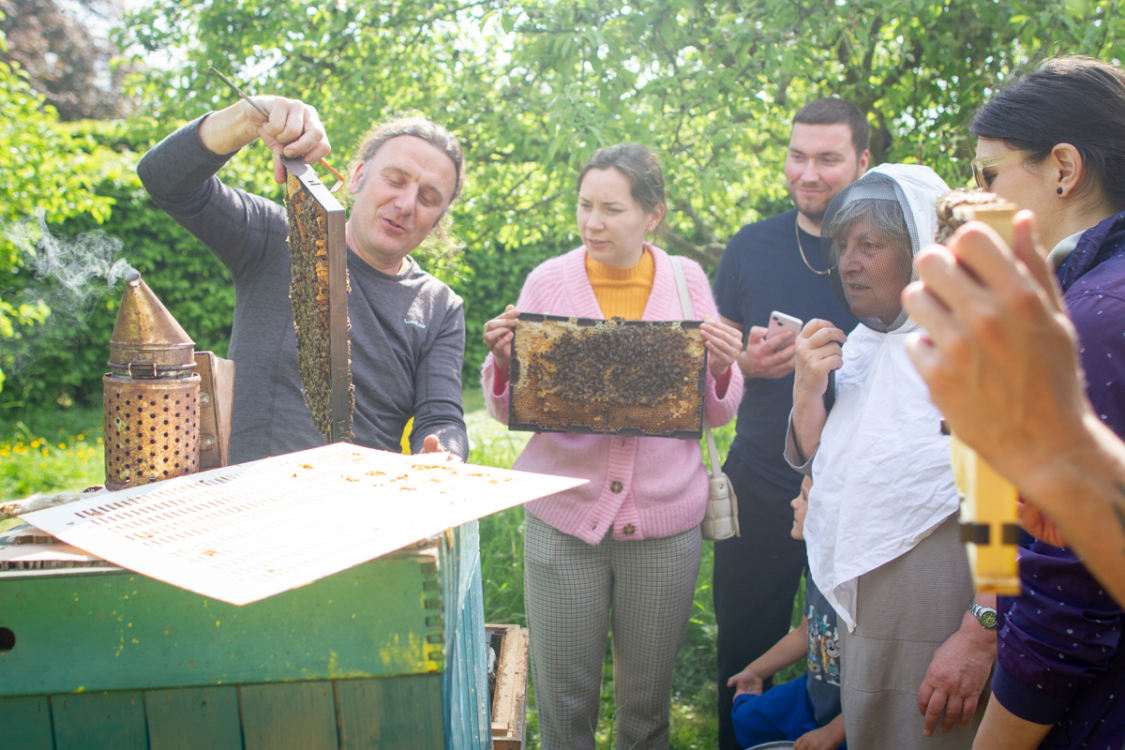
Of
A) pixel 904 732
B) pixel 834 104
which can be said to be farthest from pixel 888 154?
pixel 904 732

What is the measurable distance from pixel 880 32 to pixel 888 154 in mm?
723

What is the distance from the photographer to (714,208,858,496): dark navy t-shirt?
3084mm

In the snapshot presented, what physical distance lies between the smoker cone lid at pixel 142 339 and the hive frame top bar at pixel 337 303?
332 mm

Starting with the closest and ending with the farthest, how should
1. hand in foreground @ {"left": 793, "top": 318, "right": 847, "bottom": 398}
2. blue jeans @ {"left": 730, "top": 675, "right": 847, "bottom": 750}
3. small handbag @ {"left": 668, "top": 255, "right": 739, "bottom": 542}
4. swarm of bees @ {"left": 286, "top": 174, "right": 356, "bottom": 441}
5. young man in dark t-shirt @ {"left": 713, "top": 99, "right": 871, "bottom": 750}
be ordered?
swarm of bees @ {"left": 286, "top": 174, "right": 356, "bottom": 441}, hand in foreground @ {"left": 793, "top": 318, "right": 847, "bottom": 398}, blue jeans @ {"left": 730, "top": 675, "right": 847, "bottom": 750}, small handbag @ {"left": 668, "top": 255, "right": 739, "bottom": 542}, young man in dark t-shirt @ {"left": 713, "top": 99, "right": 871, "bottom": 750}

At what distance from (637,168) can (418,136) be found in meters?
0.89

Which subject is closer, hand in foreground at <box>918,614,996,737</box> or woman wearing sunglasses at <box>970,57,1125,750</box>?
woman wearing sunglasses at <box>970,57,1125,750</box>

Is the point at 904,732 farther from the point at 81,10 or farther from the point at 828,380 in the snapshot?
the point at 81,10

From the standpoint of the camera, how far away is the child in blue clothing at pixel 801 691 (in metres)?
2.27

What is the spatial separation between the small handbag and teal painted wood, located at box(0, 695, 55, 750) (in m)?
2.20

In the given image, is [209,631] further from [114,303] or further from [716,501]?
[114,303]

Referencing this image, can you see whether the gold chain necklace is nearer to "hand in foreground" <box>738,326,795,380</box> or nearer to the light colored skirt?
"hand in foreground" <box>738,326,795,380</box>

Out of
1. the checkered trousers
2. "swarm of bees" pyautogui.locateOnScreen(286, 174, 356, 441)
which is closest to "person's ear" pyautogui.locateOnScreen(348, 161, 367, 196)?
"swarm of bees" pyautogui.locateOnScreen(286, 174, 356, 441)

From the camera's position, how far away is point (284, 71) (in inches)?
209

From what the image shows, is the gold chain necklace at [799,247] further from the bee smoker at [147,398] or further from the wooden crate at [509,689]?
the bee smoker at [147,398]
